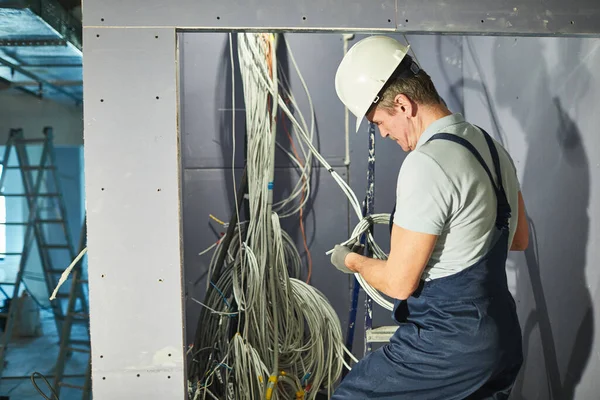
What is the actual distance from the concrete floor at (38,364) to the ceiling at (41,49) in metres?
2.15

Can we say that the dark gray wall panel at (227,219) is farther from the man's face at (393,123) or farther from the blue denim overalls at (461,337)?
the blue denim overalls at (461,337)

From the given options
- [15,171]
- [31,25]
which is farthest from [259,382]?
[15,171]

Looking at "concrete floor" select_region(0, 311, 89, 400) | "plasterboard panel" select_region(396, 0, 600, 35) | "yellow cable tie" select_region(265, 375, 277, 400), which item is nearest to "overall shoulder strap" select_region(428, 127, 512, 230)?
"plasterboard panel" select_region(396, 0, 600, 35)

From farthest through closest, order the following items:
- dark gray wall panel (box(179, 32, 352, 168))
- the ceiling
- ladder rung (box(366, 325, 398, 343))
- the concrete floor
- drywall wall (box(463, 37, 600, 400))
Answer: the concrete floor → dark gray wall panel (box(179, 32, 352, 168)) → the ceiling → ladder rung (box(366, 325, 398, 343)) → drywall wall (box(463, 37, 600, 400))

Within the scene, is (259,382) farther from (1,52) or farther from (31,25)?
(1,52)

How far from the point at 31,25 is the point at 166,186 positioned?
80.1 inches

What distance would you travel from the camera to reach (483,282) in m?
1.37

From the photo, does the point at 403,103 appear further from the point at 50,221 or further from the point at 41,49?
the point at 50,221

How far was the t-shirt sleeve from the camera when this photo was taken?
4.17ft

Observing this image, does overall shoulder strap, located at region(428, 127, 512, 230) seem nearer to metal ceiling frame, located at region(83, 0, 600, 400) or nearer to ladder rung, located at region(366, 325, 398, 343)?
metal ceiling frame, located at region(83, 0, 600, 400)

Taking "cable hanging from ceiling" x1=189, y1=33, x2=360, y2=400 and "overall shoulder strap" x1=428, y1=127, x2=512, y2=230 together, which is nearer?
"overall shoulder strap" x1=428, y1=127, x2=512, y2=230

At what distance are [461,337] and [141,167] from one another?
1035 mm

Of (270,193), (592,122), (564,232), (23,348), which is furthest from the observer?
(23,348)

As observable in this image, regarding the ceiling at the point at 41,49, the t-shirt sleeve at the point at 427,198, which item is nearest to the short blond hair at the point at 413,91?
A: the t-shirt sleeve at the point at 427,198
